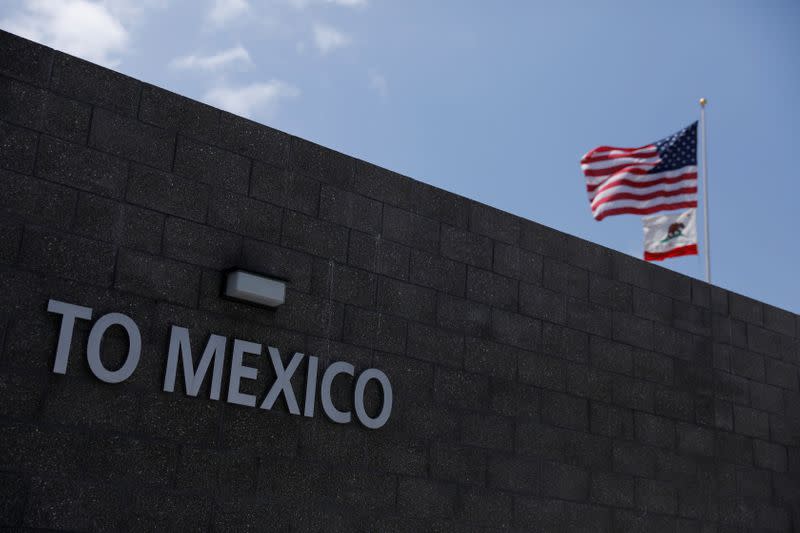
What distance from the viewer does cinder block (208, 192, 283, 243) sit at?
23.0ft

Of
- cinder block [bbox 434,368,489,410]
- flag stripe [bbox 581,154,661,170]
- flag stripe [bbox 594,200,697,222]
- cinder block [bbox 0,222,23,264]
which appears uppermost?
flag stripe [bbox 581,154,661,170]

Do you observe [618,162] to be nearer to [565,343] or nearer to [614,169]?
[614,169]

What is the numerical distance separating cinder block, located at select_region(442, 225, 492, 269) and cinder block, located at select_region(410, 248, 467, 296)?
0.23ft

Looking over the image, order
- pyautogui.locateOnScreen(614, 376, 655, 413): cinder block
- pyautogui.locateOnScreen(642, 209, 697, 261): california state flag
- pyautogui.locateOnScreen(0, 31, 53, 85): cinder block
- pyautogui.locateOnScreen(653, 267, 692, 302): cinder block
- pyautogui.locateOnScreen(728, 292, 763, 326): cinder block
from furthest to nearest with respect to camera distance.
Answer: pyautogui.locateOnScreen(642, 209, 697, 261): california state flag
pyautogui.locateOnScreen(728, 292, 763, 326): cinder block
pyautogui.locateOnScreen(653, 267, 692, 302): cinder block
pyautogui.locateOnScreen(614, 376, 655, 413): cinder block
pyautogui.locateOnScreen(0, 31, 53, 85): cinder block

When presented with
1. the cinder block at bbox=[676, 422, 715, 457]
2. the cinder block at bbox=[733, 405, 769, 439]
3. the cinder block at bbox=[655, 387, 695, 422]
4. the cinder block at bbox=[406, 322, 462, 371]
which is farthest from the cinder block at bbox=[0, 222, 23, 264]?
the cinder block at bbox=[733, 405, 769, 439]

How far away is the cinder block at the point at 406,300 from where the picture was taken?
771 cm

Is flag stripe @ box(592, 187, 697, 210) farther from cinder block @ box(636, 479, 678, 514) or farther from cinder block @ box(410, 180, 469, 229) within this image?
cinder block @ box(636, 479, 678, 514)

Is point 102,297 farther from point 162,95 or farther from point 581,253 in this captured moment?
point 581,253

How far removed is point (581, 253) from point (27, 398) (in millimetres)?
4810

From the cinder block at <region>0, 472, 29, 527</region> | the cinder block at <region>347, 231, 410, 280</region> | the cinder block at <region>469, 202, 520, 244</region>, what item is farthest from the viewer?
the cinder block at <region>469, 202, 520, 244</region>

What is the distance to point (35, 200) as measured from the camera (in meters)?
6.23

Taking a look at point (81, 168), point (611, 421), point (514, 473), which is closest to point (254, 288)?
point (81, 168)

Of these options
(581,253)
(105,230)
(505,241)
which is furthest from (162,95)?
(581,253)

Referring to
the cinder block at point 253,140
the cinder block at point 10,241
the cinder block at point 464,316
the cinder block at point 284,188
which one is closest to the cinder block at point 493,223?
the cinder block at point 464,316
